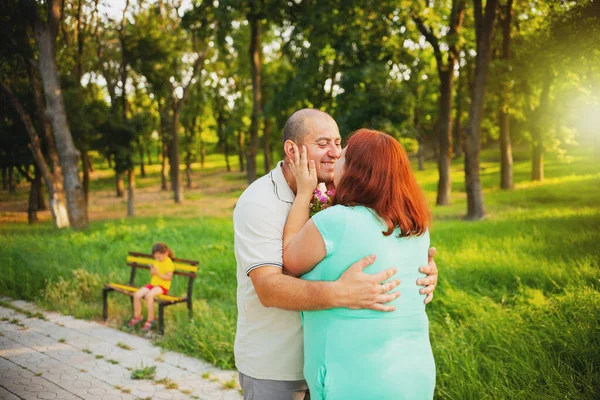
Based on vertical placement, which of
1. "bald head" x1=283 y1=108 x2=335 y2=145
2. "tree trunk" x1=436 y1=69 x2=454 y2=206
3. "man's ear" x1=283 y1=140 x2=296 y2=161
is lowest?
"man's ear" x1=283 y1=140 x2=296 y2=161

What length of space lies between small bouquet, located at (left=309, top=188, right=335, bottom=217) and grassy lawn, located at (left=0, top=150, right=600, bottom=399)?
2.39 m

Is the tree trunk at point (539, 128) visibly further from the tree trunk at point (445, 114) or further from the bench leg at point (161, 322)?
the bench leg at point (161, 322)

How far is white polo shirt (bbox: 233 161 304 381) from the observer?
2.30 m

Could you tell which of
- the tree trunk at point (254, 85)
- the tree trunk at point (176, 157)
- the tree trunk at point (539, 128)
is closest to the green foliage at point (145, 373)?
the tree trunk at point (254, 85)

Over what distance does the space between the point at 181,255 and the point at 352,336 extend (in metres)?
9.52

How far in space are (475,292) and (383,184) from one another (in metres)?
5.29

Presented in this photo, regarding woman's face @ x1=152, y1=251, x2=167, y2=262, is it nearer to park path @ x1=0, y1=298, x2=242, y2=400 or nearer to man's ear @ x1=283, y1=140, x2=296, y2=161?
park path @ x1=0, y1=298, x2=242, y2=400

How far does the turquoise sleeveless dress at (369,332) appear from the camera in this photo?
2.02m

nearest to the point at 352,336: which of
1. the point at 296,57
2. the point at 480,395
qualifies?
the point at 480,395

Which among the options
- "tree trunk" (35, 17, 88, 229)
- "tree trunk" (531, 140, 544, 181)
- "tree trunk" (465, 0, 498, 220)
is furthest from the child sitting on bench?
"tree trunk" (531, 140, 544, 181)

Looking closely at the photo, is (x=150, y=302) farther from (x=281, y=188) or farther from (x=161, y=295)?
(x=281, y=188)

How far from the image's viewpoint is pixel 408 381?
6.68ft

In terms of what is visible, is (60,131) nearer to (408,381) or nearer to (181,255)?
(181,255)

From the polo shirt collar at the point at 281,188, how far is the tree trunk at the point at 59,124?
613 inches
